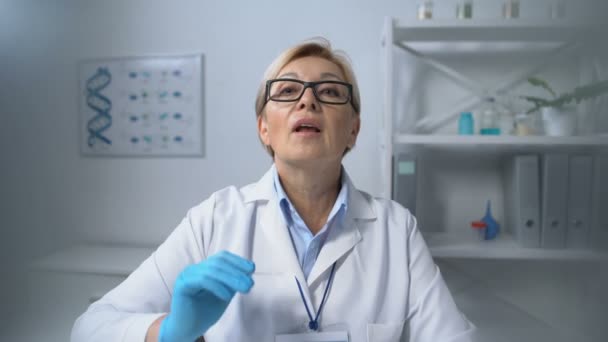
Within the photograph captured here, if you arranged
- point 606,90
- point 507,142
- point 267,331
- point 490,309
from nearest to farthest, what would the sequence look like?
1. point 606,90
2. point 267,331
3. point 507,142
4. point 490,309

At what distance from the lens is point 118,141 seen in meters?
1.13

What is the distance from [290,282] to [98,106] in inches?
37.3

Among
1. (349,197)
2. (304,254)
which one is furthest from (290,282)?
(349,197)

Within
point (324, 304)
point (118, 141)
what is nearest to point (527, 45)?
point (324, 304)

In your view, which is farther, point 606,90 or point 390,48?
point 390,48

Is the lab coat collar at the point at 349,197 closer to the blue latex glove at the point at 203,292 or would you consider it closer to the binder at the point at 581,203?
the blue latex glove at the point at 203,292

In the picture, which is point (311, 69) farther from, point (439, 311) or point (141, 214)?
point (141, 214)

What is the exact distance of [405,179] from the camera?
0.95 m

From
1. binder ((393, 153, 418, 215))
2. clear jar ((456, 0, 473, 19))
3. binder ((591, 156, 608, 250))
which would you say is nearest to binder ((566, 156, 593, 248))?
binder ((591, 156, 608, 250))

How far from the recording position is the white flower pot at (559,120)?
0.82 metres

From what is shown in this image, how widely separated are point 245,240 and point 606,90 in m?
0.57

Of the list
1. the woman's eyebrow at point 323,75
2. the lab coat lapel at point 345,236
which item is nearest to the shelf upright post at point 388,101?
the lab coat lapel at point 345,236

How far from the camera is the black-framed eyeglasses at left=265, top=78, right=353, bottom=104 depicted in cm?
63

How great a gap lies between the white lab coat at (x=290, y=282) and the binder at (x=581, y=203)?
0.26 metres
